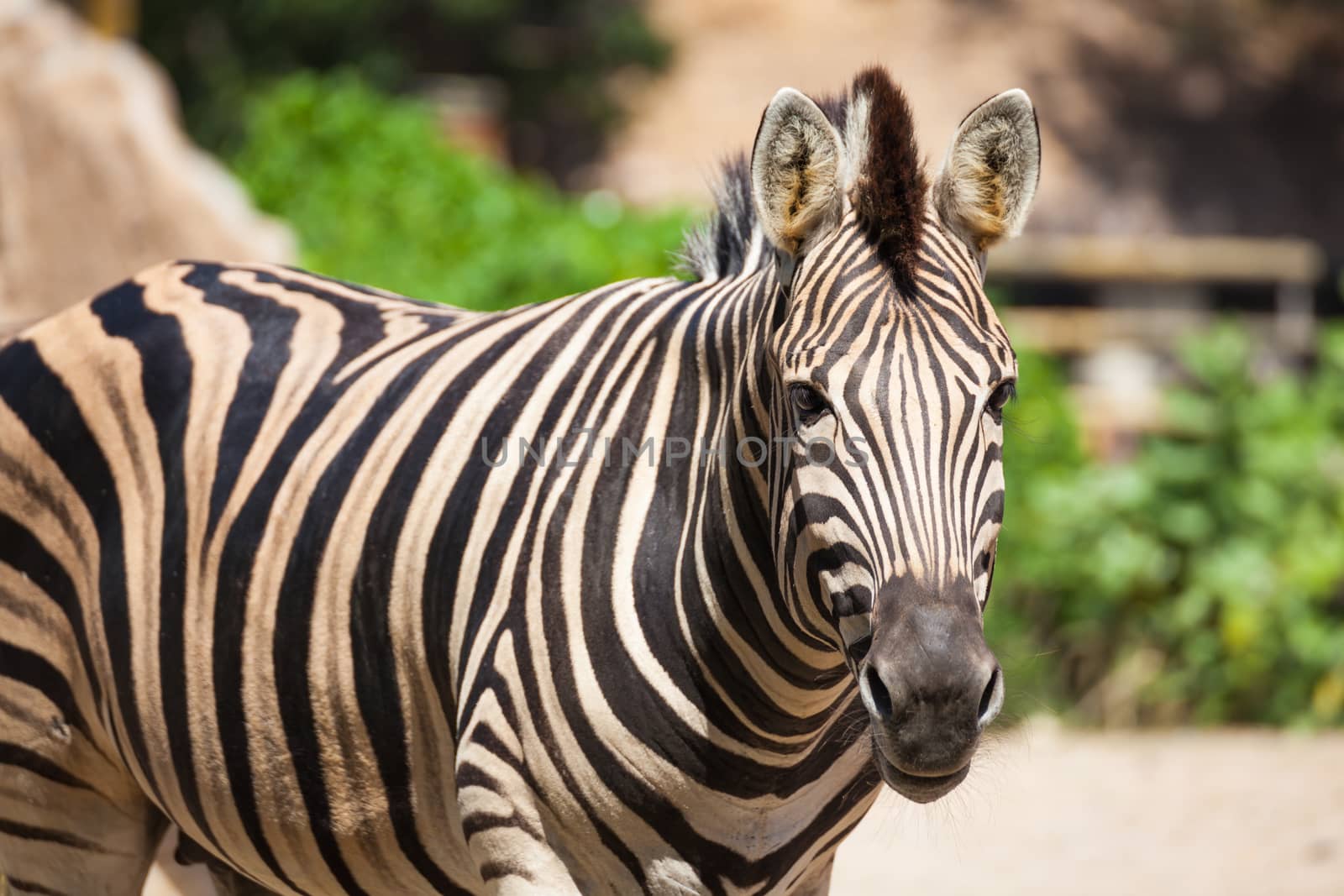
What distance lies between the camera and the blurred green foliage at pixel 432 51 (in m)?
19.4

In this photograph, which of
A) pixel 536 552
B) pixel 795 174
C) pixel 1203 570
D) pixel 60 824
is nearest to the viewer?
pixel 795 174

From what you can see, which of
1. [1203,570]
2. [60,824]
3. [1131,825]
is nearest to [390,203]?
[1203,570]

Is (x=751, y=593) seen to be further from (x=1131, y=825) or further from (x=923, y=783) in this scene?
(x=1131, y=825)

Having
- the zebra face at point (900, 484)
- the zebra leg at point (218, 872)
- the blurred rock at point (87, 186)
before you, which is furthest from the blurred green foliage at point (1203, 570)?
the zebra face at point (900, 484)

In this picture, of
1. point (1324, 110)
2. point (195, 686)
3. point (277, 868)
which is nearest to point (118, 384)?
point (195, 686)

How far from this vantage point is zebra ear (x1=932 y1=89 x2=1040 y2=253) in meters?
2.36

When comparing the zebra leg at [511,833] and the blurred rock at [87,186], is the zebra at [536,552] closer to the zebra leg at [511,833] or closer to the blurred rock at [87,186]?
the zebra leg at [511,833]

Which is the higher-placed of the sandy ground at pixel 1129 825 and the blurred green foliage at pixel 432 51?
the blurred green foliage at pixel 432 51

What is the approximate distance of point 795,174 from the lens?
2340mm

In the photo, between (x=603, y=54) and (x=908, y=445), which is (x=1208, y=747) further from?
(x=603, y=54)

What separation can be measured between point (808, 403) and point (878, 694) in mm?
421

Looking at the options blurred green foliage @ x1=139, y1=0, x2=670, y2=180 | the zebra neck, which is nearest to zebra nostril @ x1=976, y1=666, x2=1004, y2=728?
the zebra neck

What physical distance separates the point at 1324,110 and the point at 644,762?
23364mm

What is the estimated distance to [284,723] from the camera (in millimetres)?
2834
